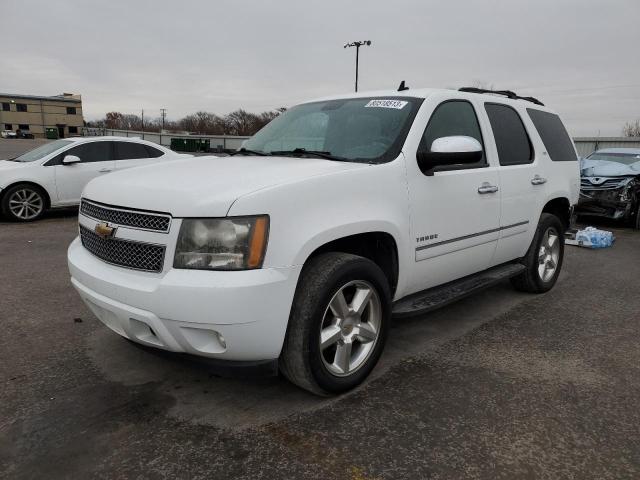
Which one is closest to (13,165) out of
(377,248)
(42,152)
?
(42,152)

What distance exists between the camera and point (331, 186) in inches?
107

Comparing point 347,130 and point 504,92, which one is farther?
point 504,92

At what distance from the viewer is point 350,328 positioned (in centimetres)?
291

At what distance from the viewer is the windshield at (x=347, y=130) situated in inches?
128

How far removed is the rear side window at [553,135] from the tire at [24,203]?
817cm

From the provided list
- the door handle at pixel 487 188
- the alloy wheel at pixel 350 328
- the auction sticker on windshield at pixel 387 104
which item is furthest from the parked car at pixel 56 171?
the alloy wheel at pixel 350 328

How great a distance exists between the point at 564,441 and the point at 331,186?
176 cm

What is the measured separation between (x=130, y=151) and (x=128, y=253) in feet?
25.5

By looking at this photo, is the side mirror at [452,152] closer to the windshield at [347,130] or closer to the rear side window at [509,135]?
the windshield at [347,130]

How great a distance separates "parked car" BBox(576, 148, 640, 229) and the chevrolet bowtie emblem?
31.4ft

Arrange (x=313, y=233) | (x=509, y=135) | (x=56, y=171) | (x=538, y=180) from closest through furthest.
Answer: (x=313, y=233) < (x=509, y=135) < (x=538, y=180) < (x=56, y=171)

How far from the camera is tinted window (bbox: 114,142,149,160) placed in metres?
9.59

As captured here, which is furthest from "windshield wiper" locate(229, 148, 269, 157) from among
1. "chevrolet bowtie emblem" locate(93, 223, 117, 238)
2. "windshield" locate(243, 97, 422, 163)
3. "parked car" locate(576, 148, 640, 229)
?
"parked car" locate(576, 148, 640, 229)

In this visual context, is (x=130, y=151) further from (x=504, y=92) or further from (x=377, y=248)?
(x=377, y=248)
